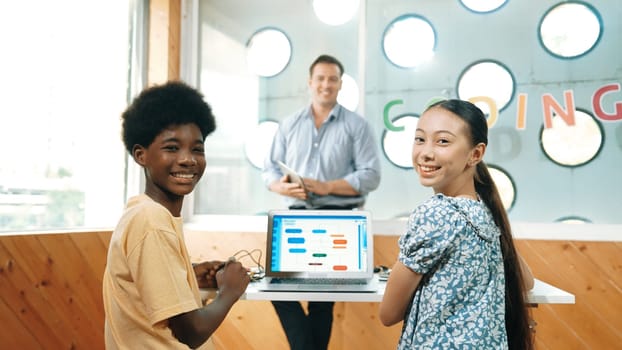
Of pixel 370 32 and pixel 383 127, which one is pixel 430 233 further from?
pixel 370 32

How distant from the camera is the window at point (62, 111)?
2.51 m

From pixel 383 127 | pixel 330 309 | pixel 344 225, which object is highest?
pixel 383 127

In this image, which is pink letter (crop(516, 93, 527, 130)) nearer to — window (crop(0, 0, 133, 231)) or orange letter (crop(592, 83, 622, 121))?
orange letter (crop(592, 83, 622, 121))

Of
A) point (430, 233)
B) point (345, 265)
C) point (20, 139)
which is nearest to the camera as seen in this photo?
point (430, 233)

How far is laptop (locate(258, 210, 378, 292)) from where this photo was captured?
191 centimetres

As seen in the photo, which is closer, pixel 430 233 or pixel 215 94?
pixel 430 233

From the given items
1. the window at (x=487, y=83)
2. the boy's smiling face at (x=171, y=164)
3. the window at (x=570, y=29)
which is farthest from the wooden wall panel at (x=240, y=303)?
the boy's smiling face at (x=171, y=164)

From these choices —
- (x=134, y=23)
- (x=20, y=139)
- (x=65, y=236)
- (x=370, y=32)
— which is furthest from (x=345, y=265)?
(x=134, y=23)

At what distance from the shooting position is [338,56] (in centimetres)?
347

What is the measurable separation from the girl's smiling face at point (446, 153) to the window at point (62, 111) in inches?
78.2

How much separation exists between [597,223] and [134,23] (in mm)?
3123

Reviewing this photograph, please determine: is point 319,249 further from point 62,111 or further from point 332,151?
point 62,111

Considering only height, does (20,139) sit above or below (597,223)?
above

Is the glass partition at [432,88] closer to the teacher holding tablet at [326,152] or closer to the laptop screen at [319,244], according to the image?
the teacher holding tablet at [326,152]
